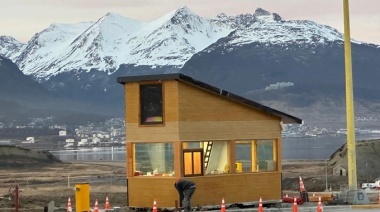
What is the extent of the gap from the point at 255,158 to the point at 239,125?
4.89 ft

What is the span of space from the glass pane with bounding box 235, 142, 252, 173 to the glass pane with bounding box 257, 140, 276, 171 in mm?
433

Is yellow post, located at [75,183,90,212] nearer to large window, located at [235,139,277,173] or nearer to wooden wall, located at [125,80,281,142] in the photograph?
wooden wall, located at [125,80,281,142]

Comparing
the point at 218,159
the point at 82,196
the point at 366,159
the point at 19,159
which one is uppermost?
the point at 19,159

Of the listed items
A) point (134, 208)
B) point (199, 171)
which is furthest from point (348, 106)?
point (134, 208)

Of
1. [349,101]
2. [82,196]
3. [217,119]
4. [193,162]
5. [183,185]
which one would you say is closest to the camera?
[183,185]

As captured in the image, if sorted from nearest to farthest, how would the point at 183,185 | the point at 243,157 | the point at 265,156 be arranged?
the point at 183,185 → the point at 243,157 → the point at 265,156

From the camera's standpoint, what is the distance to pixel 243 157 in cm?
3616

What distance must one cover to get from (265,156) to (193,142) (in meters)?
3.61

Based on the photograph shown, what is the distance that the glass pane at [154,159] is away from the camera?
34.2 metres

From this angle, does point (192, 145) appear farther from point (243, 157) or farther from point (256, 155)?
point (256, 155)

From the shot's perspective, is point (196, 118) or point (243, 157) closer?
point (196, 118)

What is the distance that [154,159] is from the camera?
3466cm

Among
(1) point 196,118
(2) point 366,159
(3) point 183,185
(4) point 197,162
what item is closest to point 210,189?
(4) point 197,162

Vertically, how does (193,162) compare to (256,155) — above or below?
below
